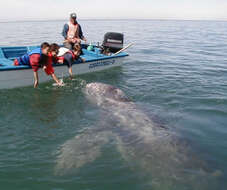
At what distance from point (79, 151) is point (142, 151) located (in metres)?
1.84

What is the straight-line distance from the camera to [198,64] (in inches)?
755

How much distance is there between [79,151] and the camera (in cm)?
702

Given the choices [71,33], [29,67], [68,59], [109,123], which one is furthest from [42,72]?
[109,123]

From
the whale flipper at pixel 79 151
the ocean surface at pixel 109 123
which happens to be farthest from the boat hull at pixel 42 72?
the whale flipper at pixel 79 151

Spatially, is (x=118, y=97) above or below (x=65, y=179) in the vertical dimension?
above

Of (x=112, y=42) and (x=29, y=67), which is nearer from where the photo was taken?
(x=29, y=67)

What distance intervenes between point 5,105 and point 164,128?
262 inches

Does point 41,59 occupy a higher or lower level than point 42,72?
higher

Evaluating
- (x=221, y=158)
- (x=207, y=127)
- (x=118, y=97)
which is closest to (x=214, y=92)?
(x=207, y=127)

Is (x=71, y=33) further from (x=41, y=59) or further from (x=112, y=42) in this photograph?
(x=41, y=59)

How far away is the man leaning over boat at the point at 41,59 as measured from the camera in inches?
408

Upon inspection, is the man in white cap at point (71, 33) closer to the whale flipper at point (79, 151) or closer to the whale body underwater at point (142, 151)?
the whale body underwater at point (142, 151)

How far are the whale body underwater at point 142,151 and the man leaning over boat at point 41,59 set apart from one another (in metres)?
3.71

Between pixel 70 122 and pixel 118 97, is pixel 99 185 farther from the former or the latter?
pixel 118 97
